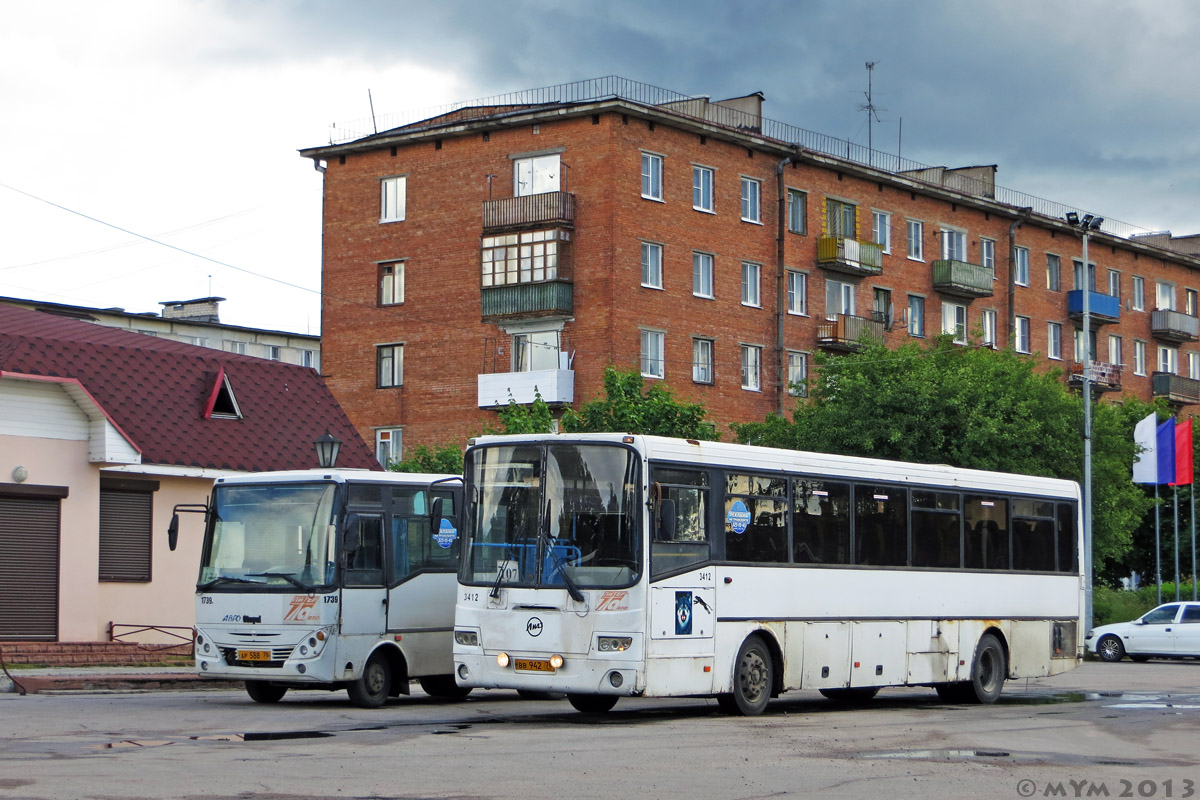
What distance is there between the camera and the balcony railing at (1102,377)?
227 feet

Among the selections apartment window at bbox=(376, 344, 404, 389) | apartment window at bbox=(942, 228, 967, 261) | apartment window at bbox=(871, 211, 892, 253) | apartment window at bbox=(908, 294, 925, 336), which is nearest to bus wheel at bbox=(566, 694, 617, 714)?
apartment window at bbox=(376, 344, 404, 389)

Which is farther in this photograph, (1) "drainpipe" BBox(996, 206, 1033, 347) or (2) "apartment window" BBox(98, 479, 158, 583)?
(1) "drainpipe" BBox(996, 206, 1033, 347)

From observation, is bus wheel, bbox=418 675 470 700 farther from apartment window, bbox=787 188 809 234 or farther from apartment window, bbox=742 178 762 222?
apartment window, bbox=787 188 809 234

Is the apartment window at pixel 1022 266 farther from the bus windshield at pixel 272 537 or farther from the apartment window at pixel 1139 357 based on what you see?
the bus windshield at pixel 272 537

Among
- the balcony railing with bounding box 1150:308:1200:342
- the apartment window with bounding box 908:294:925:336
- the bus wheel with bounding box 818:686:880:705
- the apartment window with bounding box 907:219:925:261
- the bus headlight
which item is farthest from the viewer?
the balcony railing with bounding box 1150:308:1200:342

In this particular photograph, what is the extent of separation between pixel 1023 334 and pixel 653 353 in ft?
73.3

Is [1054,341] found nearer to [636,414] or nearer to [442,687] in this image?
[636,414]

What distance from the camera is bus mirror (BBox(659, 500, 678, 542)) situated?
16938 millimetres

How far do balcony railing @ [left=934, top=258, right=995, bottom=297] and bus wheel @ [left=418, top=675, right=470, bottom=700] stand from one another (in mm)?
44473

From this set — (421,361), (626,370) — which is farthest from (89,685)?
(421,361)

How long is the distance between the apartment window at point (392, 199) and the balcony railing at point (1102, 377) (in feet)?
97.2

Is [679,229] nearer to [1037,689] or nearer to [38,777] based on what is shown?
[1037,689]

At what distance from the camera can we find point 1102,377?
7050cm

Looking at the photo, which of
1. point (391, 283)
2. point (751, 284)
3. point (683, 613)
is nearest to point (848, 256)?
point (751, 284)
